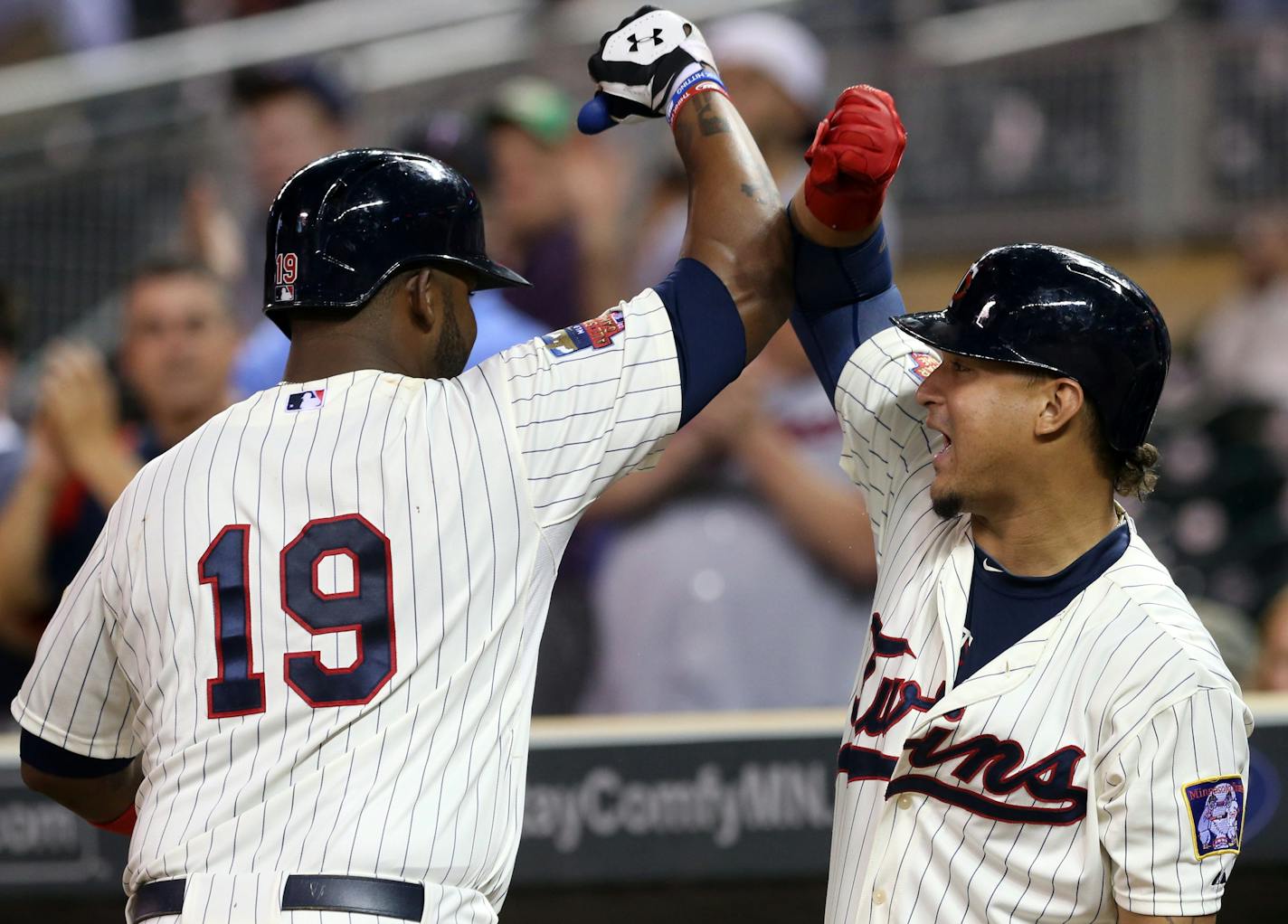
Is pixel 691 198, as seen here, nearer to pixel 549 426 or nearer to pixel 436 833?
pixel 549 426

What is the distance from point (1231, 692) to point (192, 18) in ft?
19.5

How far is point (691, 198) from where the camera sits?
216 cm

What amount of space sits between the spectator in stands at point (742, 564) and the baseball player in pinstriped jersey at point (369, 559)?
2.02 m

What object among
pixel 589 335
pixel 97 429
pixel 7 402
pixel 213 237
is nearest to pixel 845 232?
pixel 589 335

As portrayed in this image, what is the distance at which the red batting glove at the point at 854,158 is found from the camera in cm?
198

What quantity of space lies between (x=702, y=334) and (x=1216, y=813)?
0.79 m

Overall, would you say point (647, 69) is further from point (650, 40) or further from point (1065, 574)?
point (1065, 574)

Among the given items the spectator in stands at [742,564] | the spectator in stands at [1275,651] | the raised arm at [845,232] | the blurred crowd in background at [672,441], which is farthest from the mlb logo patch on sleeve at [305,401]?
the spectator in stands at [1275,651]

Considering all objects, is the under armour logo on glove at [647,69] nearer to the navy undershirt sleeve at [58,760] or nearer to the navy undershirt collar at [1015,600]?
Result: the navy undershirt collar at [1015,600]

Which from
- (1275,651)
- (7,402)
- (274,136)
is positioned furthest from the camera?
(274,136)

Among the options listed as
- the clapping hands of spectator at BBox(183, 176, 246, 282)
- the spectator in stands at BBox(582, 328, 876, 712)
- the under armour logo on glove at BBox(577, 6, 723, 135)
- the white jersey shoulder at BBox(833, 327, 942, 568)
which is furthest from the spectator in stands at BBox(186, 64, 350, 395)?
the white jersey shoulder at BBox(833, 327, 942, 568)

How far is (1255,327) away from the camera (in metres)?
5.30

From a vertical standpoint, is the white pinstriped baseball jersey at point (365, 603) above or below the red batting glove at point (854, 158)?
below

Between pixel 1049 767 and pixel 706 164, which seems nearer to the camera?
pixel 1049 767
